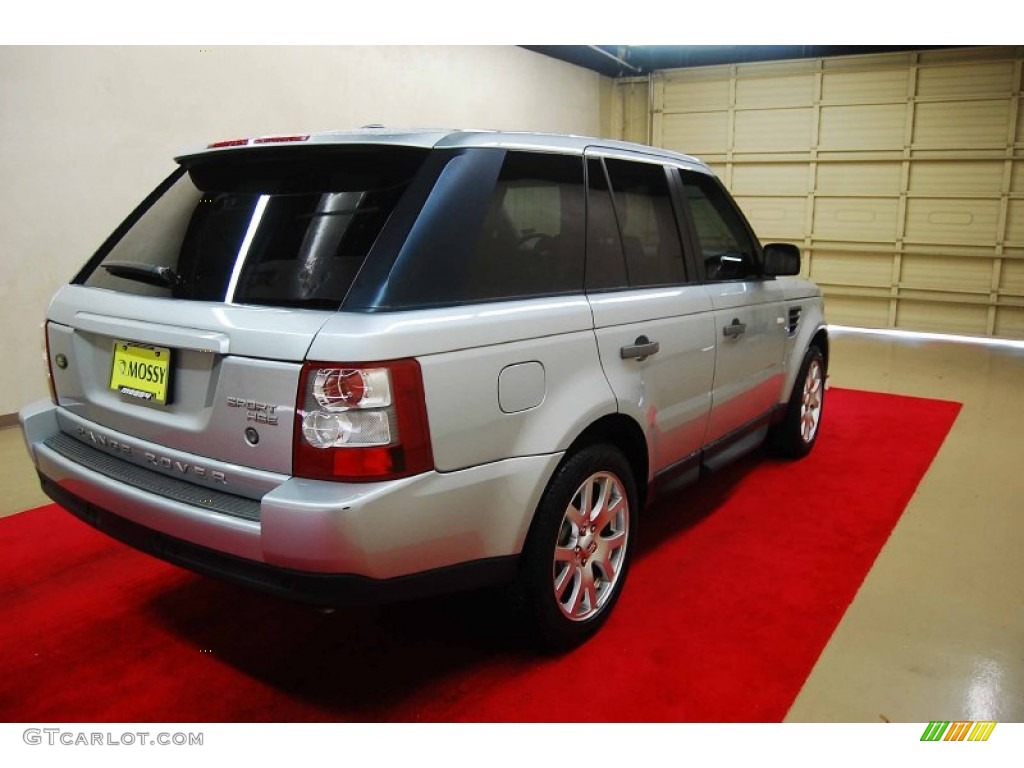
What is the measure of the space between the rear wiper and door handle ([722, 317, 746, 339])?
6.51 feet

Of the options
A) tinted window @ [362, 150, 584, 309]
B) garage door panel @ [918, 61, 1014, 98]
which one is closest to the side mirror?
tinted window @ [362, 150, 584, 309]

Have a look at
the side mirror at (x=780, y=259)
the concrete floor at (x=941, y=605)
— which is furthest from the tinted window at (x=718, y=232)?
the concrete floor at (x=941, y=605)

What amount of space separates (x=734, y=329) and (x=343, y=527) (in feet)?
6.41

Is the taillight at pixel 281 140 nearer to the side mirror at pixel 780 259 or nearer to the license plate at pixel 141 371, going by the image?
the license plate at pixel 141 371

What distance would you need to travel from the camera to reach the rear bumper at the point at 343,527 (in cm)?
161

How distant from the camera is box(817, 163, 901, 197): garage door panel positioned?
909cm

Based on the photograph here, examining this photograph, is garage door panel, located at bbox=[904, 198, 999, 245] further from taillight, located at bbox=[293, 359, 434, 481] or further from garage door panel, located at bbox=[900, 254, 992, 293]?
taillight, located at bbox=[293, 359, 434, 481]

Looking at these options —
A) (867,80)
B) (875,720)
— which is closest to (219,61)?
(875,720)

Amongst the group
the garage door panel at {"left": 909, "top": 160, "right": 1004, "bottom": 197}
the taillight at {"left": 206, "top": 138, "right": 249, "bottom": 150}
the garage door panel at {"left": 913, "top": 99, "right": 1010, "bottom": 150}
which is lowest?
the taillight at {"left": 206, "top": 138, "right": 249, "bottom": 150}

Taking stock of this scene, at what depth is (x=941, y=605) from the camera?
257 cm

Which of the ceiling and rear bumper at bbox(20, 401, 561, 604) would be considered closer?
rear bumper at bbox(20, 401, 561, 604)

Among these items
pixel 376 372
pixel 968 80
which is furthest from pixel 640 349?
pixel 968 80

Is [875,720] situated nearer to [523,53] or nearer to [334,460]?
[334,460]

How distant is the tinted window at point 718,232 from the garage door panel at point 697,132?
7475 millimetres
